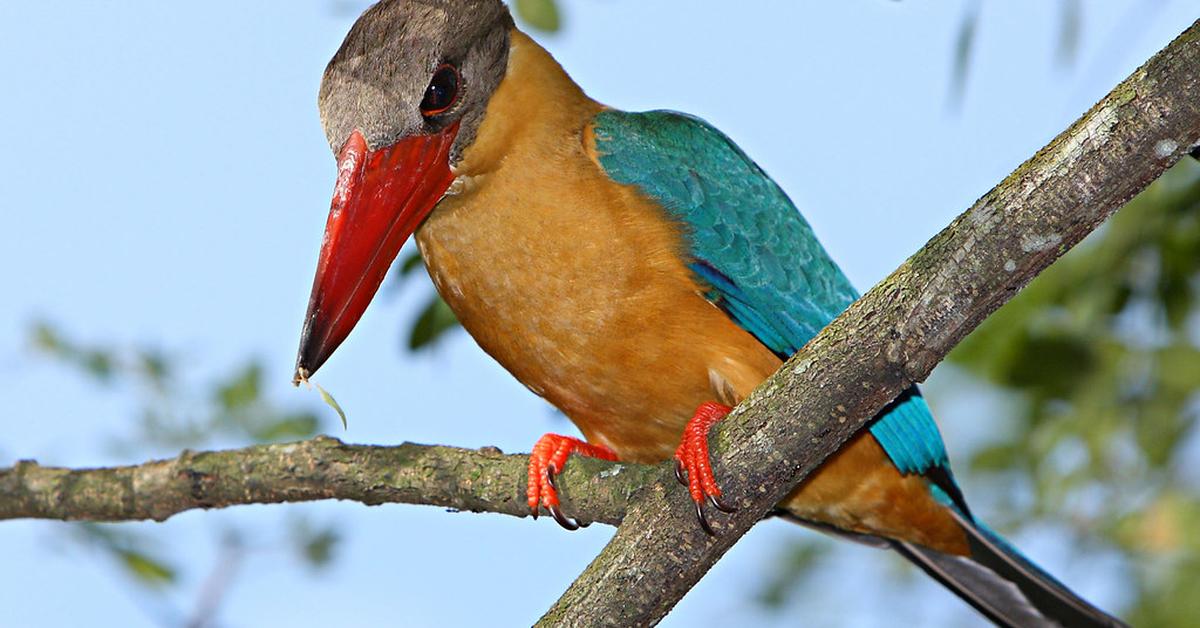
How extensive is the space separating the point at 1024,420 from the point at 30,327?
2.53 meters

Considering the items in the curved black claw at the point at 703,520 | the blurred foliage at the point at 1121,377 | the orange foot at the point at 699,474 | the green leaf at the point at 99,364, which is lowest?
the curved black claw at the point at 703,520

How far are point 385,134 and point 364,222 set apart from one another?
181mm

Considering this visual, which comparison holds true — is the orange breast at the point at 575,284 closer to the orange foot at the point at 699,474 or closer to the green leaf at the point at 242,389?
the orange foot at the point at 699,474

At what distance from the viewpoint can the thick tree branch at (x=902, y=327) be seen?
1.66 metres

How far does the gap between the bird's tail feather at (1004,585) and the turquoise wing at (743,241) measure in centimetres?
17

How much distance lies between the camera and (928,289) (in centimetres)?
179

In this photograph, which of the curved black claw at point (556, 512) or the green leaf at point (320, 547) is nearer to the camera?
the curved black claw at point (556, 512)

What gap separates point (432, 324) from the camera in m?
2.77

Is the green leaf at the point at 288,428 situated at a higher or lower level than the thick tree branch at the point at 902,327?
higher

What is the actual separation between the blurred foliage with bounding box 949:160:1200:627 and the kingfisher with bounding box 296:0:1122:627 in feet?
0.70

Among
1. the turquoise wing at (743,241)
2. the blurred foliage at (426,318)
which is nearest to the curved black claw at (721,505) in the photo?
the turquoise wing at (743,241)

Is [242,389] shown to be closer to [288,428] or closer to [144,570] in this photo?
[288,428]

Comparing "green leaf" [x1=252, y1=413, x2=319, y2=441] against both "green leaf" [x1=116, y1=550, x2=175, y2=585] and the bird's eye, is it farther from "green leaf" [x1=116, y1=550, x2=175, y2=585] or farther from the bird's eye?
the bird's eye

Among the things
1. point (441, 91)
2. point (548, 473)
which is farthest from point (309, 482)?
point (441, 91)
